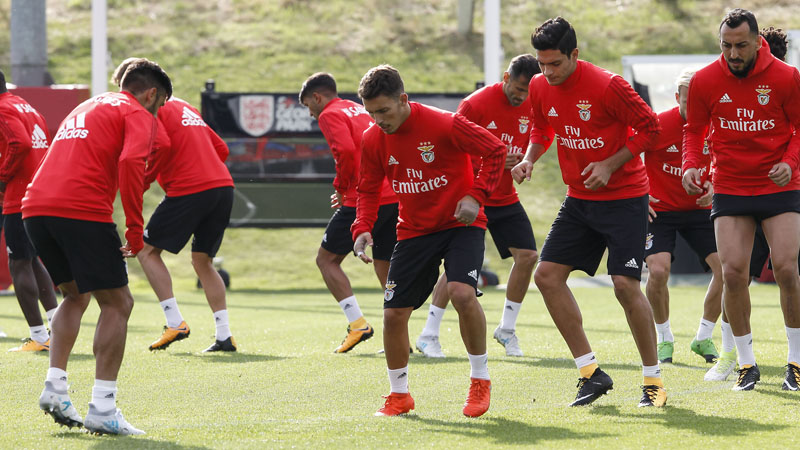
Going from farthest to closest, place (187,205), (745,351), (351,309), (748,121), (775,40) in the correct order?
(351,309) < (187,205) < (775,40) < (745,351) < (748,121)

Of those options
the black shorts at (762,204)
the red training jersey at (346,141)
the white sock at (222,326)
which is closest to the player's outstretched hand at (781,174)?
the black shorts at (762,204)

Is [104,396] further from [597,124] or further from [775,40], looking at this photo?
[775,40]

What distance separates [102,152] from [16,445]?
1429mm

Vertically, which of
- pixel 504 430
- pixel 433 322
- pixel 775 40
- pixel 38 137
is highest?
pixel 775 40

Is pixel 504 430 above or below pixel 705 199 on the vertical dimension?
below

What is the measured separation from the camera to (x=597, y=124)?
225 inches

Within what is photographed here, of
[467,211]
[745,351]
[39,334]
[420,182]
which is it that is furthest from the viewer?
[39,334]

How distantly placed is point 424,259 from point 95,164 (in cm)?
172

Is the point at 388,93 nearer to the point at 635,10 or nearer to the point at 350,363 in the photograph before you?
the point at 350,363

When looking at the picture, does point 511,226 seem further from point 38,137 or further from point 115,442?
point 115,442

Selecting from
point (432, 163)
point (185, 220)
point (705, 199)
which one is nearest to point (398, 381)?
point (432, 163)

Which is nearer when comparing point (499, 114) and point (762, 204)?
point (762, 204)

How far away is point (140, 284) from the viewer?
57.0 ft

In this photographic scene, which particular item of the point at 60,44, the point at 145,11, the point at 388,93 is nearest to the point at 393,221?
the point at 388,93
